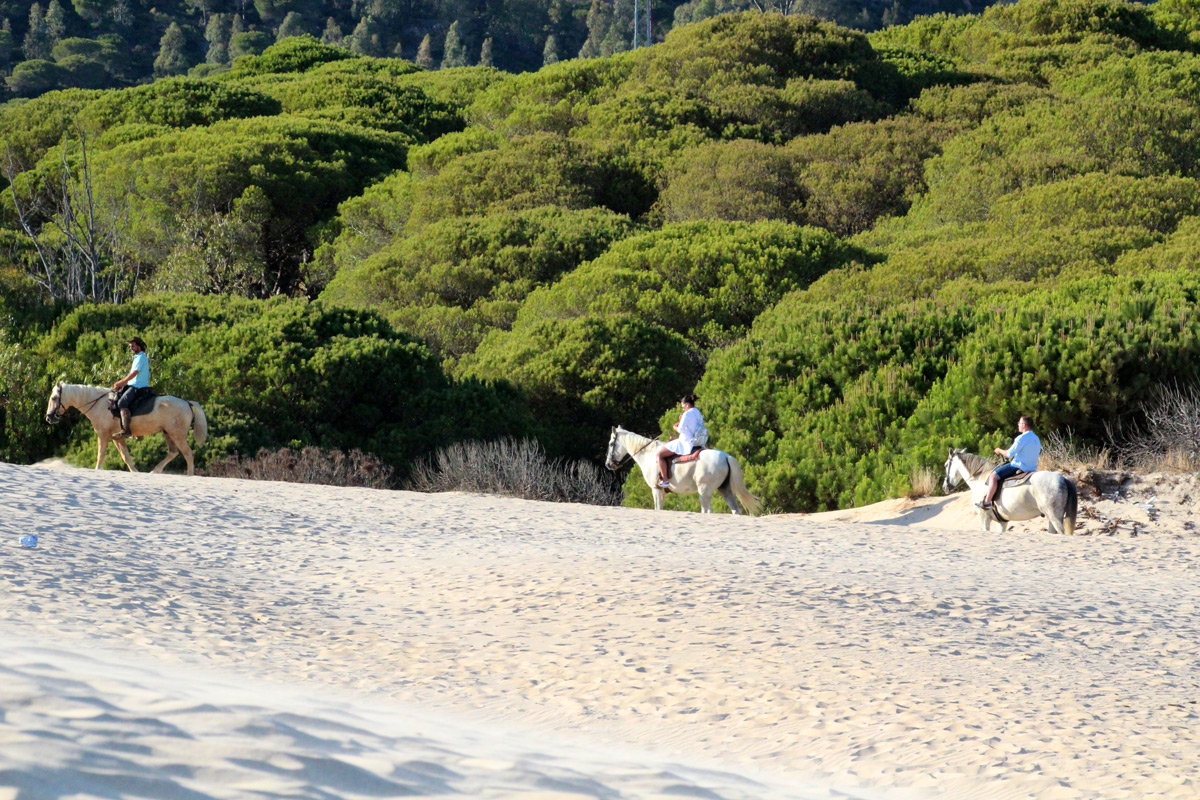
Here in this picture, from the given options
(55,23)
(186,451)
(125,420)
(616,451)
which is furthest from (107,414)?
(55,23)

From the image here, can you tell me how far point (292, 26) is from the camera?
95.4m

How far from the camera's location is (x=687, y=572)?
1027 cm

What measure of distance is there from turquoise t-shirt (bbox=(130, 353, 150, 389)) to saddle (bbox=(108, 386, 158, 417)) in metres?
0.08

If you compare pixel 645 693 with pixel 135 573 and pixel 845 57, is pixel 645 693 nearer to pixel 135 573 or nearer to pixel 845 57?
pixel 135 573

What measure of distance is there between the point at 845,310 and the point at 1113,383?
495 centimetres

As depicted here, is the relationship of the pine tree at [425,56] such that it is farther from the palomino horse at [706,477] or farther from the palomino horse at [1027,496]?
the palomino horse at [1027,496]

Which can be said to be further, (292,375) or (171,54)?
(171,54)

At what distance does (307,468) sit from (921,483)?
354 inches

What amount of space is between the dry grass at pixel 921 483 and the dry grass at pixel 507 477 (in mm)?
4991

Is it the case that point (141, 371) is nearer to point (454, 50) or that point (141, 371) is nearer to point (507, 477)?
point (507, 477)

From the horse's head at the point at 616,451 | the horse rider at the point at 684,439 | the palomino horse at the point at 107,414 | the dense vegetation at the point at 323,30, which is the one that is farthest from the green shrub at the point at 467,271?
the dense vegetation at the point at 323,30

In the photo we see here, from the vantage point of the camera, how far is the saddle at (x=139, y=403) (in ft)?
57.8

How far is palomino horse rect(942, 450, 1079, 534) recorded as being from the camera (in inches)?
543

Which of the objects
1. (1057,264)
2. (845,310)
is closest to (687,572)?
(845,310)
